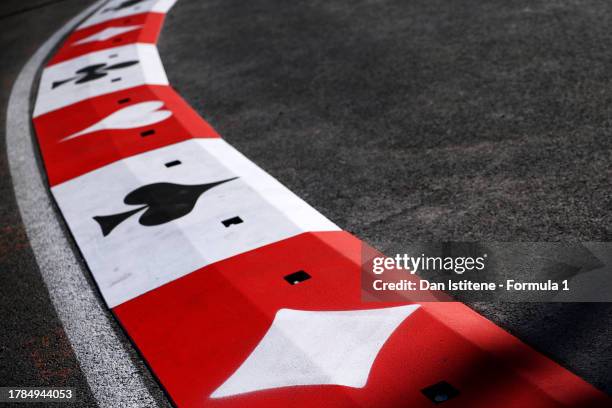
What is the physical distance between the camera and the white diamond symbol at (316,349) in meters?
2.91

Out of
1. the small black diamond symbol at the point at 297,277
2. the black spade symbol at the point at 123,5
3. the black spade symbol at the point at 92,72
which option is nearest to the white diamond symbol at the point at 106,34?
the black spade symbol at the point at 92,72

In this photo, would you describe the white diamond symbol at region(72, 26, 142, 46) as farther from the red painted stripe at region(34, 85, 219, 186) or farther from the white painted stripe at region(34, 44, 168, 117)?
the red painted stripe at region(34, 85, 219, 186)

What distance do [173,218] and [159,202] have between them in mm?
291

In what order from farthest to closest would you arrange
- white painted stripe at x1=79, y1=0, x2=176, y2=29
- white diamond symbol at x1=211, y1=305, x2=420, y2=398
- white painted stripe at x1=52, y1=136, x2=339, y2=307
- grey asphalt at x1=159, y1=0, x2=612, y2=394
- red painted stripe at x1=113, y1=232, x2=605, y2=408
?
white painted stripe at x1=79, y1=0, x2=176, y2=29 → white painted stripe at x1=52, y1=136, x2=339, y2=307 → grey asphalt at x1=159, y1=0, x2=612, y2=394 → white diamond symbol at x1=211, y1=305, x2=420, y2=398 → red painted stripe at x1=113, y1=232, x2=605, y2=408

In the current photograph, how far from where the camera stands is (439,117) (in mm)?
5219

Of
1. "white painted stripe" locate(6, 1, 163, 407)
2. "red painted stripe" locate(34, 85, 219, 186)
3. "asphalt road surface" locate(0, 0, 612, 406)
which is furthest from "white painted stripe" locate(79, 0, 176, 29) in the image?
"white painted stripe" locate(6, 1, 163, 407)

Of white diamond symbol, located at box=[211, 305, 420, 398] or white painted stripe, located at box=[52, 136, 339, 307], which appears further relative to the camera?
white painted stripe, located at box=[52, 136, 339, 307]

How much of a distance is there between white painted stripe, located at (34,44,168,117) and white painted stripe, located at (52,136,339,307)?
2056mm

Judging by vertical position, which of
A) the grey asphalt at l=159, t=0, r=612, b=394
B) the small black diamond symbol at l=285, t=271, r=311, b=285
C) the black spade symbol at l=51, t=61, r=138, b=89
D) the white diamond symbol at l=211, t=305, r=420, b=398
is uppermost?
the grey asphalt at l=159, t=0, r=612, b=394

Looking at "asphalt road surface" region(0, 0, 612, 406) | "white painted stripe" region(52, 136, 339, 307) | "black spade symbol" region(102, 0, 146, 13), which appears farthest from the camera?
"black spade symbol" region(102, 0, 146, 13)

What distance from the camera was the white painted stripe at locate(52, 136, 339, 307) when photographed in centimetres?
394

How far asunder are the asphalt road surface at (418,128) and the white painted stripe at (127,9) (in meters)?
1.76

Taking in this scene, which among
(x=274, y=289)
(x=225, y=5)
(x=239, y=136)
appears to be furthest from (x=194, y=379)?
(x=225, y=5)

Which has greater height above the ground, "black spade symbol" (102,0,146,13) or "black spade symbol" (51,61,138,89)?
"black spade symbol" (102,0,146,13)
